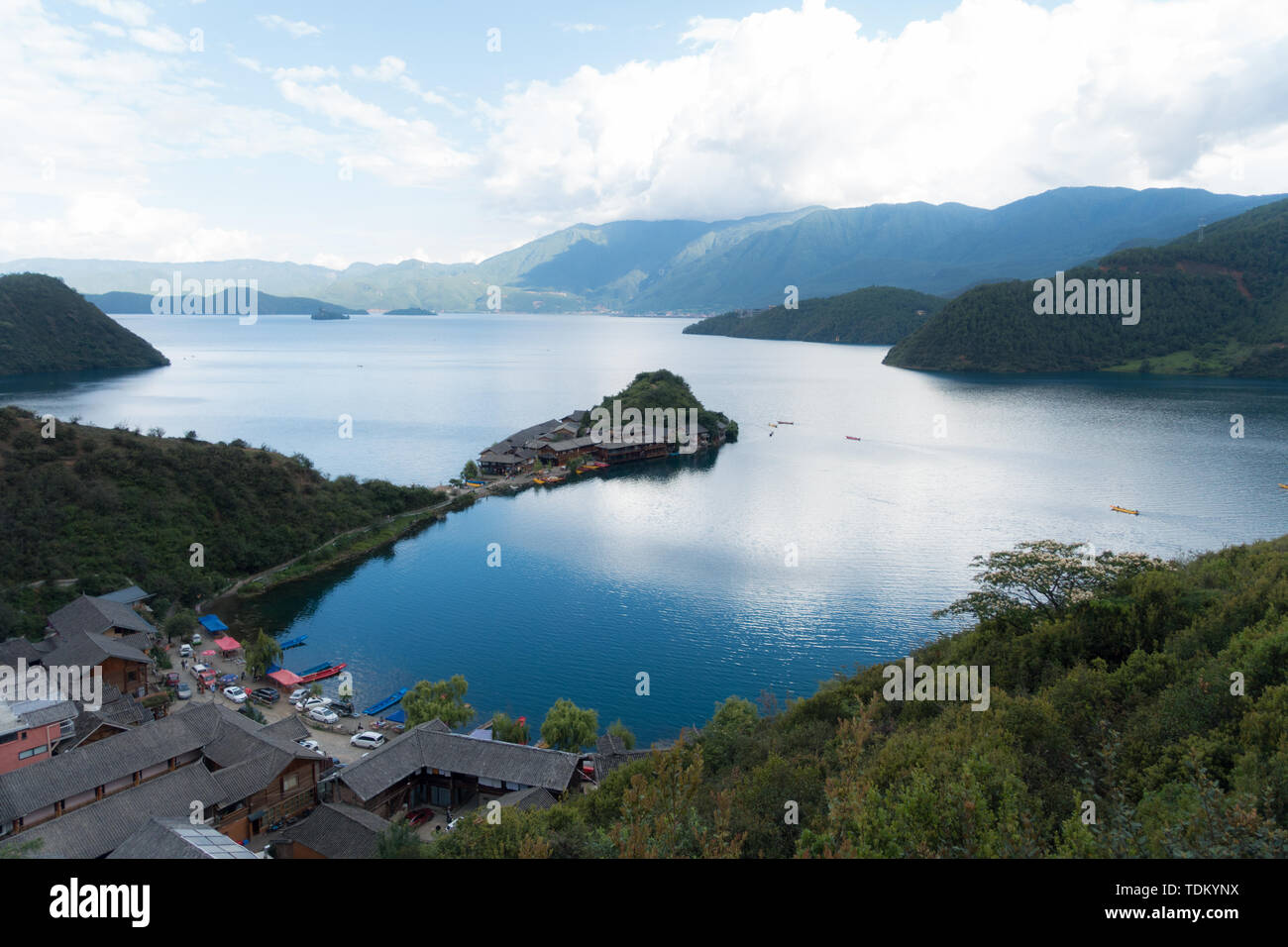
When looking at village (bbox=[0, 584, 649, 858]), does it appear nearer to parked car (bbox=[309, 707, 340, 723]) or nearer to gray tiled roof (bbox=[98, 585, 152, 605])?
parked car (bbox=[309, 707, 340, 723])

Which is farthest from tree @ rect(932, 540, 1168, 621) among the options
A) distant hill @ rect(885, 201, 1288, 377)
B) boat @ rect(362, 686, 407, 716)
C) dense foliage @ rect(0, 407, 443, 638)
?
distant hill @ rect(885, 201, 1288, 377)

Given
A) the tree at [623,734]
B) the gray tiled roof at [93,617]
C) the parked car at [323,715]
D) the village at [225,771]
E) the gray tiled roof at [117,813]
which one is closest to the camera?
the gray tiled roof at [117,813]

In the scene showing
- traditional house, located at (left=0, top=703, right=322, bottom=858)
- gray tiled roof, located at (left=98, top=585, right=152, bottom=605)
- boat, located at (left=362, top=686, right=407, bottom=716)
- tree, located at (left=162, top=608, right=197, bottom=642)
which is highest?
gray tiled roof, located at (left=98, top=585, right=152, bottom=605)

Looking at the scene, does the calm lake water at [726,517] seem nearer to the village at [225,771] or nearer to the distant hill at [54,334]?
the village at [225,771]

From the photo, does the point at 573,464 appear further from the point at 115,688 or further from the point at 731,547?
the point at 115,688

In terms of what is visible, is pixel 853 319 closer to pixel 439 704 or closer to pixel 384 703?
pixel 384 703

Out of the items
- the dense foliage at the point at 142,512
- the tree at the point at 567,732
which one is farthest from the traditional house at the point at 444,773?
the dense foliage at the point at 142,512

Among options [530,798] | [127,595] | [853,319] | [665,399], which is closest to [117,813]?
[530,798]
